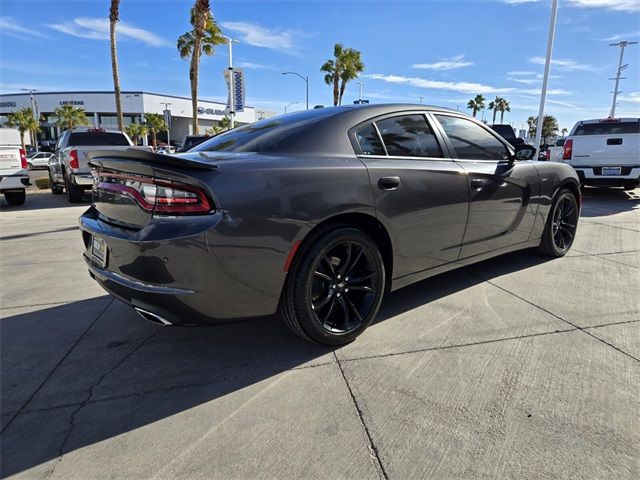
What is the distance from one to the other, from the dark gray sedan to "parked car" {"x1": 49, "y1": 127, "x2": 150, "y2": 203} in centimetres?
736

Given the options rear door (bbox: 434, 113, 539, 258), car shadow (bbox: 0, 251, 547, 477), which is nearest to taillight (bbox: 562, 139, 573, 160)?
rear door (bbox: 434, 113, 539, 258)

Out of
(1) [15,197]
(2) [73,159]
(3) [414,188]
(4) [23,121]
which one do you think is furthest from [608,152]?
(4) [23,121]

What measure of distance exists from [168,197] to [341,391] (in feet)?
4.64

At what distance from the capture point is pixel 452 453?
1874 mm

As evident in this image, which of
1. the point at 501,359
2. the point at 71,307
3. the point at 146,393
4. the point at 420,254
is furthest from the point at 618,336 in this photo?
the point at 71,307

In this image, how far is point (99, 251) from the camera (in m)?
2.62

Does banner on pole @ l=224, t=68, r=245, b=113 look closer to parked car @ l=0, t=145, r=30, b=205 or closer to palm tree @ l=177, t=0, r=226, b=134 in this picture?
palm tree @ l=177, t=0, r=226, b=134

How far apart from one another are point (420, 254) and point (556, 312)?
1.24 metres

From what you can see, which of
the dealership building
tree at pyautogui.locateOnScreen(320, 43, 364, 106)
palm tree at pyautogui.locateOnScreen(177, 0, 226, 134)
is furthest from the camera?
the dealership building

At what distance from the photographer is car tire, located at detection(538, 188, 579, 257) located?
15.0 ft

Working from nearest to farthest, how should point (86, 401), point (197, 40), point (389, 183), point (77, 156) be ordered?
point (86, 401) → point (389, 183) → point (77, 156) → point (197, 40)

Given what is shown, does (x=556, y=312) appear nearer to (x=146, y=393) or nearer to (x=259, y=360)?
(x=259, y=360)

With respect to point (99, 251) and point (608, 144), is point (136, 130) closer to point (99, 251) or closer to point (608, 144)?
point (608, 144)

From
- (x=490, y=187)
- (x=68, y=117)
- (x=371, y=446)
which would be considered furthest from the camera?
(x=68, y=117)
